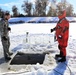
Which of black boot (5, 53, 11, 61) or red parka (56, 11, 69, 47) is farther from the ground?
red parka (56, 11, 69, 47)

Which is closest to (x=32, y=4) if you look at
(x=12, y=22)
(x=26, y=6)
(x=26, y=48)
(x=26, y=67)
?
(x=26, y=6)

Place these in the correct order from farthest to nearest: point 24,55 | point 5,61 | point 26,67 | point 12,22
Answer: point 12,22 → point 24,55 → point 5,61 → point 26,67

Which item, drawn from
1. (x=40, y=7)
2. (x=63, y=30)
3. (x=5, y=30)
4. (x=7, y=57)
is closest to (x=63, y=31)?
(x=63, y=30)

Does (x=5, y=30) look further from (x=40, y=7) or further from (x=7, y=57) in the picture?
(x=40, y=7)

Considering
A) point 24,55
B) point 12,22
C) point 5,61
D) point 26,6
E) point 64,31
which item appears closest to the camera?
point 64,31

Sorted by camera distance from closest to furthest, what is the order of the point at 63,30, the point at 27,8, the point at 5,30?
1. the point at 63,30
2. the point at 5,30
3. the point at 27,8

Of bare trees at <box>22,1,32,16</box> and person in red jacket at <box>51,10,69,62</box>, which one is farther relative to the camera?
bare trees at <box>22,1,32,16</box>

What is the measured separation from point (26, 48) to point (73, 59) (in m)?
2.17

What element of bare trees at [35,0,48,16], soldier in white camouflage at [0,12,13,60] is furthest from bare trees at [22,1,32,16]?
soldier in white camouflage at [0,12,13,60]

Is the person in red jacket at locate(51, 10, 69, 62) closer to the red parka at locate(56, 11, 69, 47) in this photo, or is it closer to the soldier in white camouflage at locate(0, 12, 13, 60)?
the red parka at locate(56, 11, 69, 47)

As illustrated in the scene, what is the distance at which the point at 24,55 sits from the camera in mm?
7023

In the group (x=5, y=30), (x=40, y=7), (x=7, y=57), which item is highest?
(x=5, y=30)

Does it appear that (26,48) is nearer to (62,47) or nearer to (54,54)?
(54,54)

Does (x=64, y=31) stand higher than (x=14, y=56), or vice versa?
(x=64, y=31)
